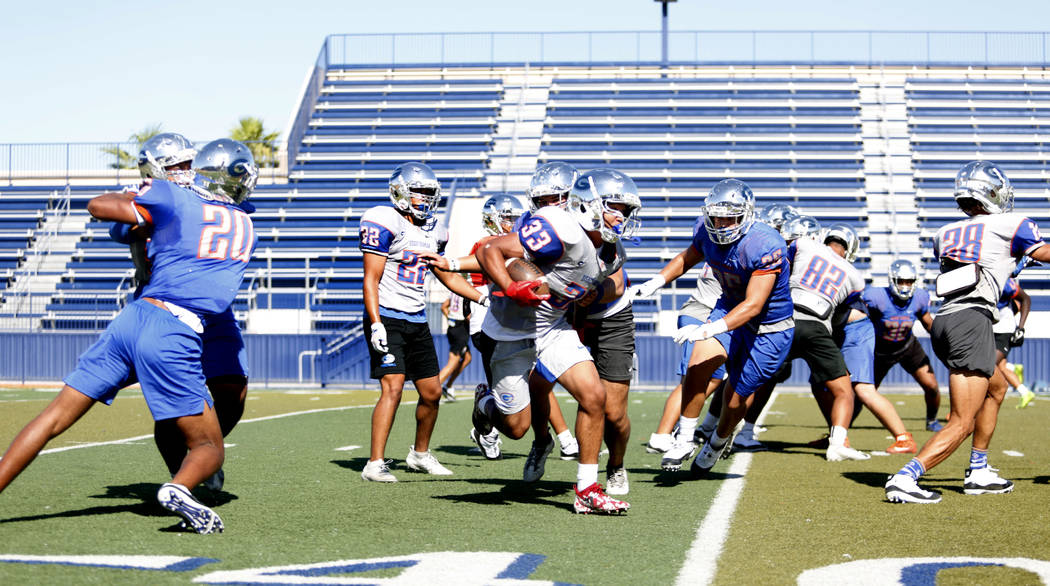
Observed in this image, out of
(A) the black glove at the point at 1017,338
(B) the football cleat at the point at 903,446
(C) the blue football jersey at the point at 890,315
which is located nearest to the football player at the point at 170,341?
(B) the football cleat at the point at 903,446

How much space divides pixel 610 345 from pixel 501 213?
7.58ft

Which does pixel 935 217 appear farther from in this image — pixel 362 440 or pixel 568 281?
pixel 568 281

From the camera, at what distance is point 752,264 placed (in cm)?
606

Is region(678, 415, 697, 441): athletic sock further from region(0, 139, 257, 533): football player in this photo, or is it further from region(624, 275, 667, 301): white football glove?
region(0, 139, 257, 533): football player

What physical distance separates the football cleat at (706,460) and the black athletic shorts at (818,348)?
1624 millimetres

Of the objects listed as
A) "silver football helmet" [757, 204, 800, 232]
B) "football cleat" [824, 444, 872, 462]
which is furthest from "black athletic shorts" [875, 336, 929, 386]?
"silver football helmet" [757, 204, 800, 232]

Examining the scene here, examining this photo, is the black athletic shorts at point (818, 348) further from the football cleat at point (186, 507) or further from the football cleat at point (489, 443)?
the football cleat at point (186, 507)

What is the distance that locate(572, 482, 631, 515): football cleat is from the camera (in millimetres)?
5242

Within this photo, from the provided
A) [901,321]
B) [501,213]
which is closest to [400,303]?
[501,213]

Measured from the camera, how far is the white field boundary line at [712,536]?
4.00 metres

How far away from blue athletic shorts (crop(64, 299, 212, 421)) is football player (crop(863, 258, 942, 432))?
21.8 feet

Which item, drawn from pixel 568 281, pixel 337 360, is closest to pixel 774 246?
pixel 568 281

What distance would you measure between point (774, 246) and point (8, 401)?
33.7ft

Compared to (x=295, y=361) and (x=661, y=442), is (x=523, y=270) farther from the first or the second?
(x=295, y=361)
